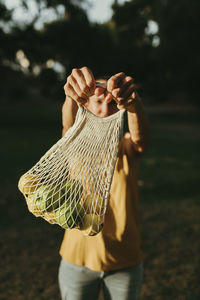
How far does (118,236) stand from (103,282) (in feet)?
1.19

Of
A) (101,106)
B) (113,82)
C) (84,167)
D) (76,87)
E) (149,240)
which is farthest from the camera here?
(149,240)

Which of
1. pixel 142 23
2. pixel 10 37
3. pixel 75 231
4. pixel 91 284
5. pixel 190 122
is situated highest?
pixel 10 37

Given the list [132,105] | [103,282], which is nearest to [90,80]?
[132,105]

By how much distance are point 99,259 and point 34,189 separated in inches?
26.0

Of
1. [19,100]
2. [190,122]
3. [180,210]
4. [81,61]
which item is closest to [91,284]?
[180,210]

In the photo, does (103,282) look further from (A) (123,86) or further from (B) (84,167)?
(A) (123,86)

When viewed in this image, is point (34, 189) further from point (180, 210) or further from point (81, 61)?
point (81, 61)

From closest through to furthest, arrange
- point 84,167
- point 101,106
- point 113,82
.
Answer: point 113,82 < point 84,167 < point 101,106

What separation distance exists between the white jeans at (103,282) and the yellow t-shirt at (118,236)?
0.19 feet

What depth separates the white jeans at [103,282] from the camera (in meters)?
1.87

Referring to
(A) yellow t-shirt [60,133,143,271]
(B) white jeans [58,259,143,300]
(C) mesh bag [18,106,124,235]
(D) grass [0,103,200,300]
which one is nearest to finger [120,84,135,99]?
(C) mesh bag [18,106,124,235]

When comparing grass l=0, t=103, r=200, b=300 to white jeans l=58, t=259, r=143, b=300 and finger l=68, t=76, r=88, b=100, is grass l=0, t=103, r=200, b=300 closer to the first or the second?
white jeans l=58, t=259, r=143, b=300

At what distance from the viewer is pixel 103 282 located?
1922 millimetres

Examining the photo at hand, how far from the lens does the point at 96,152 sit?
152 cm
